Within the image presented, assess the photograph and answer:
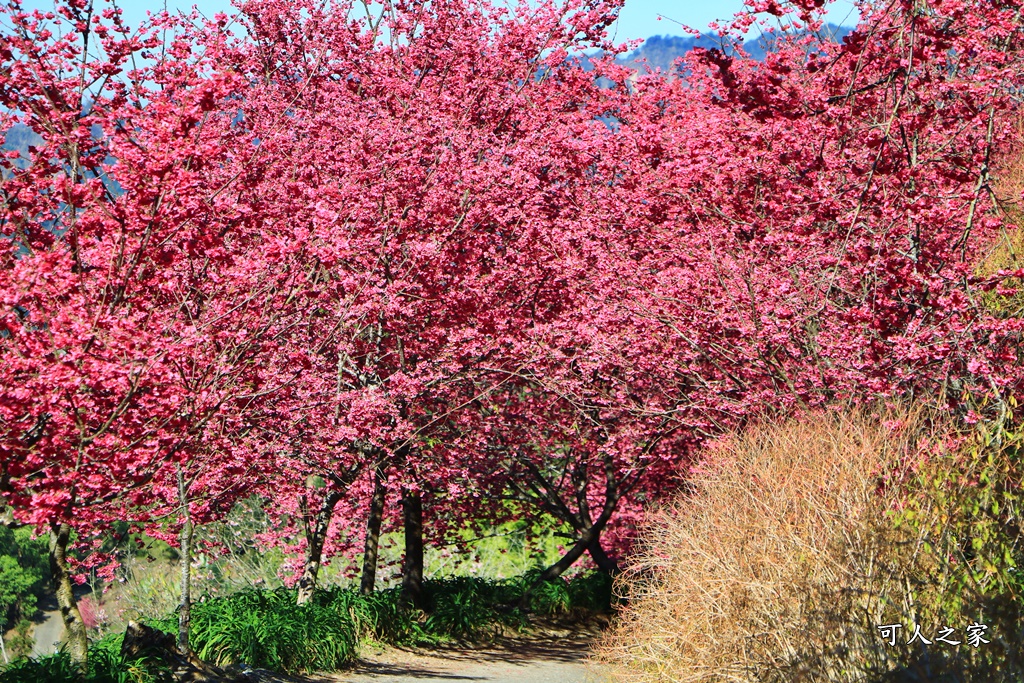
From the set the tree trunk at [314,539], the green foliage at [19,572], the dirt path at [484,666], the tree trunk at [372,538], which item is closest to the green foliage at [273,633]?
the dirt path at [484,666]

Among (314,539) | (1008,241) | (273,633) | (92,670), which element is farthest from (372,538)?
(1008,241)

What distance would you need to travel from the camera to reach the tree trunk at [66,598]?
8.45 m

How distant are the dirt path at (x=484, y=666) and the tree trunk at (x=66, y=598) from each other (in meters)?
3.27

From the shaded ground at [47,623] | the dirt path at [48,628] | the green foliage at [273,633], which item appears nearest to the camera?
the green foliage at [273,633]

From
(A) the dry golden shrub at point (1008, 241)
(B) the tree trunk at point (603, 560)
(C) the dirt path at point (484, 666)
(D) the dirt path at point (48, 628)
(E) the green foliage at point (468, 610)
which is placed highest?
(A) the dry golden shrub at point (1008, 241)

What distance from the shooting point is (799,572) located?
7246 millimetres

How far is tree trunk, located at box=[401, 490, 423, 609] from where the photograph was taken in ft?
47.8

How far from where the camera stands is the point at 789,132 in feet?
44.1

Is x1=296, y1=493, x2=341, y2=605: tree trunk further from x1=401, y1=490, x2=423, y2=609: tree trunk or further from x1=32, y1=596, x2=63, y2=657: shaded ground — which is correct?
x1=32, y1=596, x2=63, y2=657: shaded ground

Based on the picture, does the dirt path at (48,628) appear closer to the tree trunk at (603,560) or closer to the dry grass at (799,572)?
the tree trunk at (603,560)

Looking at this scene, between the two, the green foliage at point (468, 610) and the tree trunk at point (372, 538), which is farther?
the green foliage at point (468, 610)

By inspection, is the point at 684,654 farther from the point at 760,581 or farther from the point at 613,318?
the point at 613,318

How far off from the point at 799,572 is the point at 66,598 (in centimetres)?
602

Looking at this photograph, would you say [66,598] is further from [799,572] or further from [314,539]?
[799,572]
